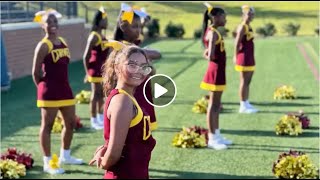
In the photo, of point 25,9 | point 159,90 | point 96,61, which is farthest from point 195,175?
point 25,9

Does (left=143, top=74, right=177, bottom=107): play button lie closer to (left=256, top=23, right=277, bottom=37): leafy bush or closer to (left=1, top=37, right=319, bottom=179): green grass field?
(left=1, top=37, right=319, bottom=179): green grass field

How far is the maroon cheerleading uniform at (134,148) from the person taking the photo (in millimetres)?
3348

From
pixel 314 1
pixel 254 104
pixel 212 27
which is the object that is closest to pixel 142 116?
pixel 212 27

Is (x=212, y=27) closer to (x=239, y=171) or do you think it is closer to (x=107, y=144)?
(x=239, y=171)

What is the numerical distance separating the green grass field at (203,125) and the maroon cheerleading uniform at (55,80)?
2.83 feet

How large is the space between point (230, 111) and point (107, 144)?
7.35m

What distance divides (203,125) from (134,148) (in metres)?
6.03

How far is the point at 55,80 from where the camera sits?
259 inches

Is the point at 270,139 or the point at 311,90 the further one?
the point at 311,90

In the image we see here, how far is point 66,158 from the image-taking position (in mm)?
7070

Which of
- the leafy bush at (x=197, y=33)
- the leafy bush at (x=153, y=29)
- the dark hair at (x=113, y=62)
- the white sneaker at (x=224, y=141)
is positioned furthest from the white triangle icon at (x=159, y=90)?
the leafy bush at (x=197, y=33)

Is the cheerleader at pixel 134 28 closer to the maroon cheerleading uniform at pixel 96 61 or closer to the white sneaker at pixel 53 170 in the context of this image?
the white sneaker at pixel 53 170

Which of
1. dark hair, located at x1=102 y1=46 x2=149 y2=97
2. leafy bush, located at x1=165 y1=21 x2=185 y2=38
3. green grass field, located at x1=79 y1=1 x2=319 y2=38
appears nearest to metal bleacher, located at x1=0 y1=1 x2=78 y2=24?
→ leafy bush, located at x1=165 y1=21 x2=185 y2=38

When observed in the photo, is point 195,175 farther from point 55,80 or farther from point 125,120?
point 125,120
